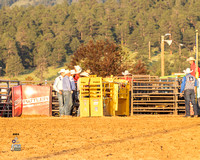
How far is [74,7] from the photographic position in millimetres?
176750

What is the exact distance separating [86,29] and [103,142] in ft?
438

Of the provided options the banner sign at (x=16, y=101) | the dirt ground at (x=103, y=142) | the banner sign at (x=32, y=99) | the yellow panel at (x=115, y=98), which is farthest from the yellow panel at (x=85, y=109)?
the dirt ground at (x=103, y=142)

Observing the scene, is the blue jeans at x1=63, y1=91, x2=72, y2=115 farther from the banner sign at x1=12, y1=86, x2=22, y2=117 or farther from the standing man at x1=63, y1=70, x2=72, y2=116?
the banner sign at x1=12, y1=86, x2=22, y2=117

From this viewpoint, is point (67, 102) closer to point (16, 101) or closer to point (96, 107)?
point (96, 107)

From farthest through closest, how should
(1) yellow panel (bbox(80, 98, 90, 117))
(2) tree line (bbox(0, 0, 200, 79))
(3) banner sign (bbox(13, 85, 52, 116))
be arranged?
1. (2) tree line (bbox(0, 0, 200, 79))
2. (3) banner sign (bbox(13, 85, 52, 116))
3. (1) yellow panel (bbox(80, 98, 90, 117))

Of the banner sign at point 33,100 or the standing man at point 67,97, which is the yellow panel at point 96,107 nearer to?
the standing man at point 67,97

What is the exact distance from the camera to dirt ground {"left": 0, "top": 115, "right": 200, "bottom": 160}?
25.9ft

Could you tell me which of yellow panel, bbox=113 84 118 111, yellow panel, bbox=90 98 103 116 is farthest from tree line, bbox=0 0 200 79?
yellow panel, bbox=90 98 103 116

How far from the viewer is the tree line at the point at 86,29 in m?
122

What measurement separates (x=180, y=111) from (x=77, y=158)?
44.3 ft

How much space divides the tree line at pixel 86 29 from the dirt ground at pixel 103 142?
92727 mm

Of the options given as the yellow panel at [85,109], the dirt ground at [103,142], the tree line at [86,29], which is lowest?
the dirt ground at [103,142]

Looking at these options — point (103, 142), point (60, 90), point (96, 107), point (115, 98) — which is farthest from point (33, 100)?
point (103, 142)

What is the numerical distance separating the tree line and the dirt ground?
9273cm
